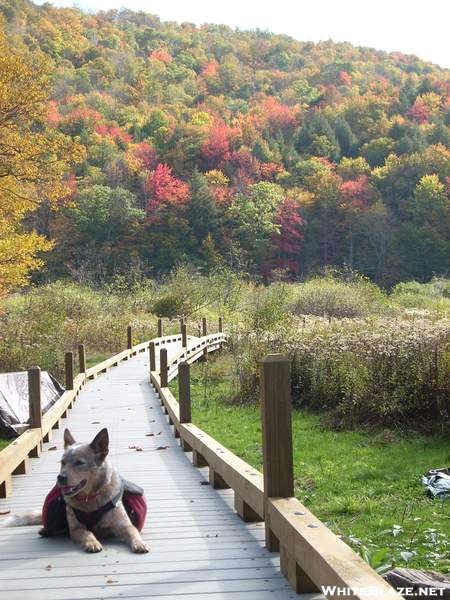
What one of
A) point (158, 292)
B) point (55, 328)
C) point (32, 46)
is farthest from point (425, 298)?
point (32, 46)

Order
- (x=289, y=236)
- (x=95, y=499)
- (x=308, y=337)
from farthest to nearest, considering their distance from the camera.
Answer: (x=289, y=236)
(x=308, y=337)
(x=95, y=499)

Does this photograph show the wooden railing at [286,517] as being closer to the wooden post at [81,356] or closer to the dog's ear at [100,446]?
the dog's ear at [100,446]

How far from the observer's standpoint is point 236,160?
221ft

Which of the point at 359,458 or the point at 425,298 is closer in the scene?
the point at 359,458

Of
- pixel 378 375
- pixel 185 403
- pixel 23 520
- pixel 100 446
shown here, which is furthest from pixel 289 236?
pixel 100 446

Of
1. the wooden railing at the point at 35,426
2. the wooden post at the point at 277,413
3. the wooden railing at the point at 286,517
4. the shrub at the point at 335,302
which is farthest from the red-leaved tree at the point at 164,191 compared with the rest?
the wooden post at the point at 277,413

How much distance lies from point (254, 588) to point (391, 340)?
952 centimetres

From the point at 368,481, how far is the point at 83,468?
5.38 metres

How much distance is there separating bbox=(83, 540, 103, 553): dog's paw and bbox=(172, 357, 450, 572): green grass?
1558mm

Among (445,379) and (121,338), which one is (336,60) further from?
(445,379)

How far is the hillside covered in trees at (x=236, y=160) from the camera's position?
55125 millimetres

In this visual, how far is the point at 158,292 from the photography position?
36.3 metres

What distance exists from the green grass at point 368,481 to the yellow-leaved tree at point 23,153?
21.5 ft

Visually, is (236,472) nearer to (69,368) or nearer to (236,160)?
(69,368)
